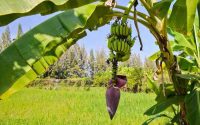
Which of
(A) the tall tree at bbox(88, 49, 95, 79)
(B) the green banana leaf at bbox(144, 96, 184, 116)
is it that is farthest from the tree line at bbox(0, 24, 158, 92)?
(B) the green banana leaf at bbox(144, 96, 184, 116)

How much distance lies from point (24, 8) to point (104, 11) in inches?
10.3

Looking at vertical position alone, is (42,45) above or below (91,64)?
below

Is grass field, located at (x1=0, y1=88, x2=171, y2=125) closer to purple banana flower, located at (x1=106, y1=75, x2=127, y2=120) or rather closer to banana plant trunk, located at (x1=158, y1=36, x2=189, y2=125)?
banana plant trunk, located at (x1=158, y1=36, x2=189, y2=125)

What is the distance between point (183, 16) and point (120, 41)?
0.20m

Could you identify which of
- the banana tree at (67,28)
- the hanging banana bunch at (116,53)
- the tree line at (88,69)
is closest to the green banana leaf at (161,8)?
the banana tree at (67,28)

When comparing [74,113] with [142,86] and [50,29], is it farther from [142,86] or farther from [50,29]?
[142,86]

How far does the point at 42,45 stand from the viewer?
129cm

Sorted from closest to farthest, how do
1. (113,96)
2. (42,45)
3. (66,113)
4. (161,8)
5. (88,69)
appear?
(113,96) → (161,8) → (42,45) → (66,113) → (88,69)

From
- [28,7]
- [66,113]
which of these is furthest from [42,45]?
[66,113]

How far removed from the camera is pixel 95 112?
306 inches

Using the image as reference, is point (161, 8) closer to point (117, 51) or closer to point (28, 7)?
point (117, 51)

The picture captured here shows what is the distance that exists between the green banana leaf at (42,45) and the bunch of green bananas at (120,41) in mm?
107

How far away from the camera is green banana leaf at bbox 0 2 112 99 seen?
1.21m

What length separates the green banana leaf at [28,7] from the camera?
105 centimetres
